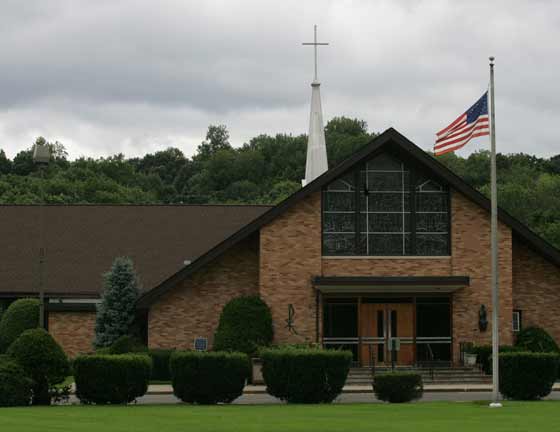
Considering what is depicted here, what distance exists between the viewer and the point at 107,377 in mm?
27828

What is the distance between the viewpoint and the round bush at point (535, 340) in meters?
39.6

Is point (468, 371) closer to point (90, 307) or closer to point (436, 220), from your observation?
point (436, 220)

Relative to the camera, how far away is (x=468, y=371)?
38.9m

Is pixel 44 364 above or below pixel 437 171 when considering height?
below

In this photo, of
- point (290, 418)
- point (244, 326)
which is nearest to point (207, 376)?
point (290, 418)

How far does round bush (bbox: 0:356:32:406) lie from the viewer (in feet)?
88.5

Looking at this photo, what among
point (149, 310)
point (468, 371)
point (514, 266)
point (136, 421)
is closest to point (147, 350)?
point (149, 310)

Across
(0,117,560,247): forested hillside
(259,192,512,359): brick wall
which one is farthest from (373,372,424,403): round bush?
(0,117,560,247): forested hillside

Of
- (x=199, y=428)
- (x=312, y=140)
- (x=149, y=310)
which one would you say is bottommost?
(x=199, y=428)

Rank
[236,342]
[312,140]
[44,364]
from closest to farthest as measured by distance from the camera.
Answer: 1. [44,364]
2. [236,342]
3. [312,140]

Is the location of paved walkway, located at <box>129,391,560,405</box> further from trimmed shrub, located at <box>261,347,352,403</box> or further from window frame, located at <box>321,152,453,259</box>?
window frame, located at <box>321,152,453,259</box>

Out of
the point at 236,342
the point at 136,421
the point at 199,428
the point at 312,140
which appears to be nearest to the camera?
the point at 199,428

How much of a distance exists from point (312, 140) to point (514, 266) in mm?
9928

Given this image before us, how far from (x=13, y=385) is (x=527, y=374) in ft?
40.2
